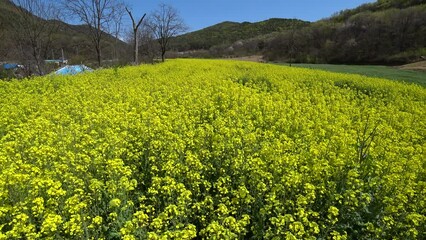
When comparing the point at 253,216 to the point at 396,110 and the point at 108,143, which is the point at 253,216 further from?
the point at 396,110

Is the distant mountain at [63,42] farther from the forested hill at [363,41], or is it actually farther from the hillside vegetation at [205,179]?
the forested hill at [363,41]

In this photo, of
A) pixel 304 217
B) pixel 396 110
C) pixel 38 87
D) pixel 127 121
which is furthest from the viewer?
pixel 38 87

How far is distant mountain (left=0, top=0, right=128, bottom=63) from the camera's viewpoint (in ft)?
110

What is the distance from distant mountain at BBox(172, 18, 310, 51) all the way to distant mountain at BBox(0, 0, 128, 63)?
5100 cm

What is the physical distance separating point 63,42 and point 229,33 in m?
83.4

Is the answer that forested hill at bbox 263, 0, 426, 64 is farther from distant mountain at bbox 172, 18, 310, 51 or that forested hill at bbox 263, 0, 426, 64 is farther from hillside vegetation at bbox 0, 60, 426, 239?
hillside vegetation at bbox 0, 60, 426, 239

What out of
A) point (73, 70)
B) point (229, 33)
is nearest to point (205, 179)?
point (73, 70)

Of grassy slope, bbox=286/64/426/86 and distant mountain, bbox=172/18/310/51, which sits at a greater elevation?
distant mountain, bbox=172/18/310/51

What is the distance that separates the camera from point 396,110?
10.4m

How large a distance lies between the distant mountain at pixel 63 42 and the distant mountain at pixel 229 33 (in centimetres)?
5100

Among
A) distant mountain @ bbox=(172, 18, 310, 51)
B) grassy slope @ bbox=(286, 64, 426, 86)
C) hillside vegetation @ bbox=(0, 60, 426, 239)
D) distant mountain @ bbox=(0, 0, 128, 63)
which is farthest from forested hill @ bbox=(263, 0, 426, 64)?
hillside vegetation @ bbox=(0, 60, 426, 239)

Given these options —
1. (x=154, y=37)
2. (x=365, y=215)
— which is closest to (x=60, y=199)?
(x=365, y=215)

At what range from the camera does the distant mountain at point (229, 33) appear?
11812 cm

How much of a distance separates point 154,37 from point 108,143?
52892mm
